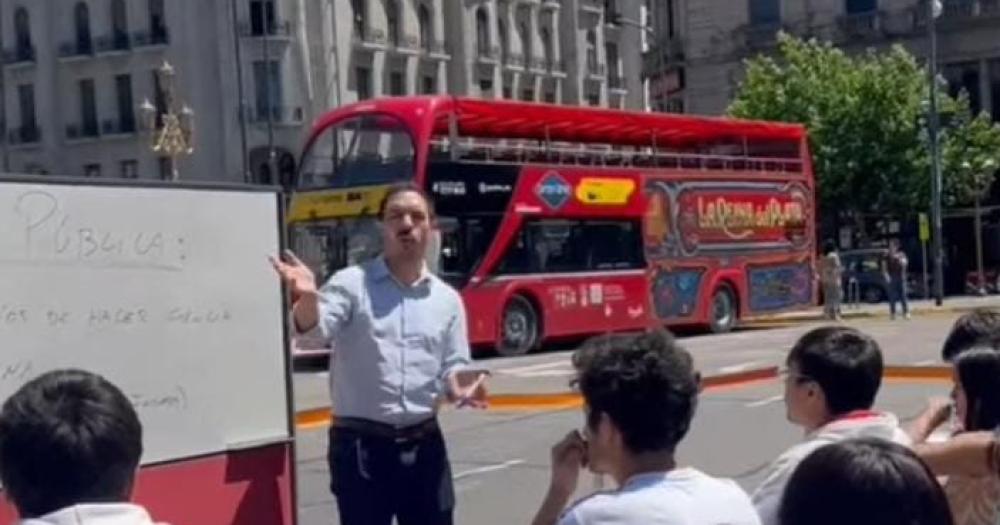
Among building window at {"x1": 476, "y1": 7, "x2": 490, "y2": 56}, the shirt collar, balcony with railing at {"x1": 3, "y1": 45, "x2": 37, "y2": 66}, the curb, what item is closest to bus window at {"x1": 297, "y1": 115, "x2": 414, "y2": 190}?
the curb

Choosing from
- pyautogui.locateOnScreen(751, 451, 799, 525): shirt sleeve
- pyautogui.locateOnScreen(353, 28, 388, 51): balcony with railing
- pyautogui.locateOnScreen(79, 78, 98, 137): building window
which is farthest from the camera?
pyautogui.locateOnScreen(79, 78, 98, 137): building window

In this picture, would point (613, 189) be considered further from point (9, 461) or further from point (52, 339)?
point (9, 461)

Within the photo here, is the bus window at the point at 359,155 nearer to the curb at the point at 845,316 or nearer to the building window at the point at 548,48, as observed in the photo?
the curb at the point at 845,316

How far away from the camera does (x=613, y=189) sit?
33.0m

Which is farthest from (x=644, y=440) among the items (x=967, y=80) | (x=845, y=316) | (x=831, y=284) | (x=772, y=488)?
(x=967, y=80)

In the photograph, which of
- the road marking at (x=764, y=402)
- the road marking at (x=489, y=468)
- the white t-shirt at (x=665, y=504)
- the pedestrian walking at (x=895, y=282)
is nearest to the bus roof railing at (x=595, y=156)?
the pedestrian walking at (x=895, y=282)

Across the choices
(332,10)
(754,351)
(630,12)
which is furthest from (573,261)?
(630,12)

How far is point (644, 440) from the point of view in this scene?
4.31 meters

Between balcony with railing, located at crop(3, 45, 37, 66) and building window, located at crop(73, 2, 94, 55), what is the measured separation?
5.70 ft

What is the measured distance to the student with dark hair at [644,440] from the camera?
4230mm

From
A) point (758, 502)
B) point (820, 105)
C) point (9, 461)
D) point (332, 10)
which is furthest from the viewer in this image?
point (332, 10)

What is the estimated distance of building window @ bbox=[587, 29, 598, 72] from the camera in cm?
7681

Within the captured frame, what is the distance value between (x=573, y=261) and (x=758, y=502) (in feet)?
89.5

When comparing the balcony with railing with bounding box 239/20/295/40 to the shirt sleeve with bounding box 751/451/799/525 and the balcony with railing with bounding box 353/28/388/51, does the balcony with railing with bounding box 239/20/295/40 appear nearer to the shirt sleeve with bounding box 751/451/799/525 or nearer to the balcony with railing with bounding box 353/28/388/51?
the balcony with railing with bounding box 353/28/388/51
